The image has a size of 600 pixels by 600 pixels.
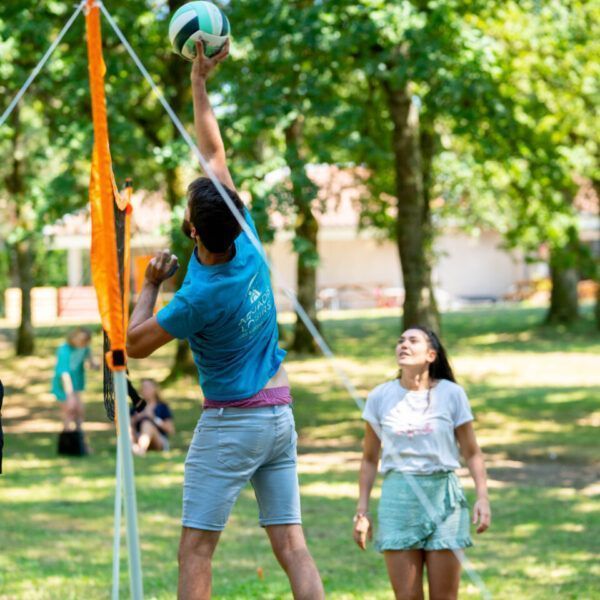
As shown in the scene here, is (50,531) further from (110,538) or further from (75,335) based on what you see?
(75,335)

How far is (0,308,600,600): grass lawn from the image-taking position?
22.5 ft

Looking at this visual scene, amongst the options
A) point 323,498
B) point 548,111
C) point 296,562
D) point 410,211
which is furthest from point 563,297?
point 296,562

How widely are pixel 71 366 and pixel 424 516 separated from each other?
8.67 m

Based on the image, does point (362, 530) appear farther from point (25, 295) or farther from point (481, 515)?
point (25, 295)

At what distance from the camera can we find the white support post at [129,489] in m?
3.48

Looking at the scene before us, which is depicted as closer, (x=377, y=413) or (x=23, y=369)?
(x=377, y=413)

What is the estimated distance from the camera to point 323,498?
9.90 meters

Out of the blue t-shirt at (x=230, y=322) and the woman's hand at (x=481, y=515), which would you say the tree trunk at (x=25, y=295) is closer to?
the woman's hand at (x=481, y=515)

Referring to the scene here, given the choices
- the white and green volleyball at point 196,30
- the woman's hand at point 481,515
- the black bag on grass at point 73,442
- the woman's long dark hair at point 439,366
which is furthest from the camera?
the black bag on grass at point 73,442

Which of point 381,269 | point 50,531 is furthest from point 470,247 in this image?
point 50,531

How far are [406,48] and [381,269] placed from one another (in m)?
35.6

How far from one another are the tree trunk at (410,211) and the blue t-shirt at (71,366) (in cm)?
416

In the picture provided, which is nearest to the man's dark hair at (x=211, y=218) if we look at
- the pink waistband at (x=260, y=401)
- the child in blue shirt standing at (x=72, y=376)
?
the pink waistband at (x=260, y=401)

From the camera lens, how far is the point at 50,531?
27.7 feet
